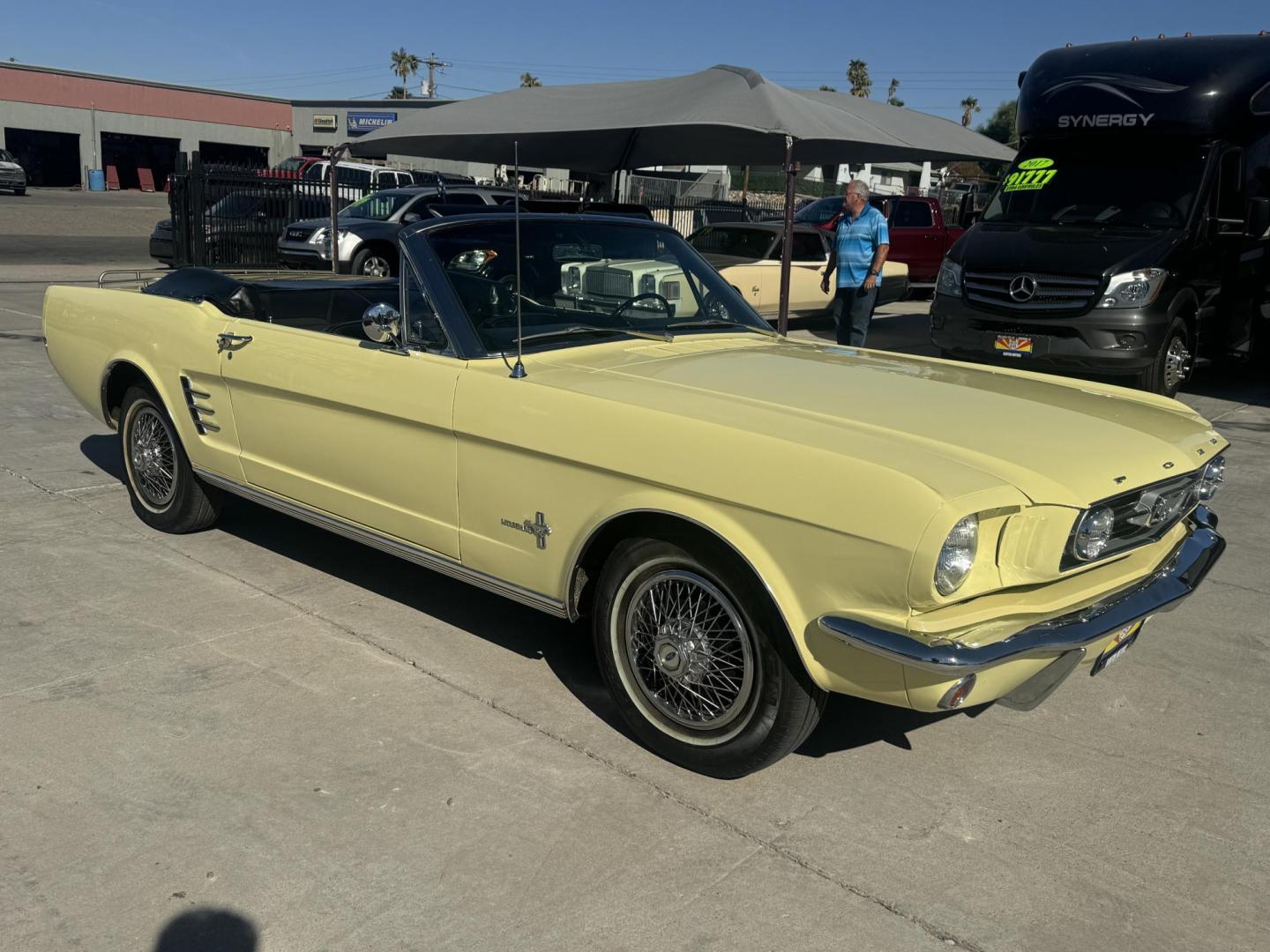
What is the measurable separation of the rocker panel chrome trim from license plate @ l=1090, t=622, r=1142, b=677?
64.5 inches

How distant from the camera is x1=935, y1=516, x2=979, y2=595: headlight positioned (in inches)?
111

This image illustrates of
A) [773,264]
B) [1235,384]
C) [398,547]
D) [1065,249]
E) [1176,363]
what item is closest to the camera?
[398,547]

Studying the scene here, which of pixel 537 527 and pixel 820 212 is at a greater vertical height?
pixel 820 212

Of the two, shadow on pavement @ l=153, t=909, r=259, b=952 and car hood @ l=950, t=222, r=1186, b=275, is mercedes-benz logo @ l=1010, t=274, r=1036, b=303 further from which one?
shadow on pavement @ l=153, t=909, r=259, b=952

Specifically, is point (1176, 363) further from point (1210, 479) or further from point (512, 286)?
point (512, 286)

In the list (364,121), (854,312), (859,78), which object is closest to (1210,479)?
(854,312)

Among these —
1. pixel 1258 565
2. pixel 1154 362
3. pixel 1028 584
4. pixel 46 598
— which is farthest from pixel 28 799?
pixel 1154 362

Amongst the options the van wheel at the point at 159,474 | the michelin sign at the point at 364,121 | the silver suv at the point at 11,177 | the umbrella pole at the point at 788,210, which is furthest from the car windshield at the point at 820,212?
the michelin sign at the point at 364,121

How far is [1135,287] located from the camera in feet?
29.5

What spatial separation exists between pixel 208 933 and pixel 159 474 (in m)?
3.35

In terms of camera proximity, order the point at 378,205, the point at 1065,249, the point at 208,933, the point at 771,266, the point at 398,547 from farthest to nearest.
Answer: the point at 378,205 → the point at 771,266 → the point at 1065,249 → the point at 398,547 → the point at 208,933

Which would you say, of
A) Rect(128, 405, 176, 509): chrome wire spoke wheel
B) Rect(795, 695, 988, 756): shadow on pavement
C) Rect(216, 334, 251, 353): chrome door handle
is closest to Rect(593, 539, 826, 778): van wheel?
Rect(795, 695, 988, 756): shadow on pavement

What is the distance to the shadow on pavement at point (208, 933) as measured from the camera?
2572 mm

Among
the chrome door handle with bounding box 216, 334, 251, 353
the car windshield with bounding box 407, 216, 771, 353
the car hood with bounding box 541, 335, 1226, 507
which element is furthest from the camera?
the chrome door handle with bounding box 216, 334, 251, 353
